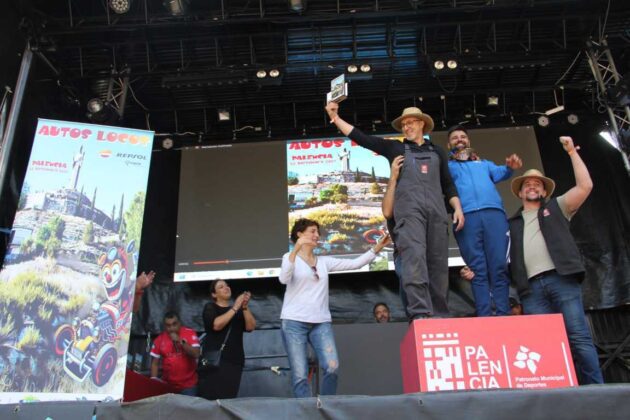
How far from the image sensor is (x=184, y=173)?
710 centimetres

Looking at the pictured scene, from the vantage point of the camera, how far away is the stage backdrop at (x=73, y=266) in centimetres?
348

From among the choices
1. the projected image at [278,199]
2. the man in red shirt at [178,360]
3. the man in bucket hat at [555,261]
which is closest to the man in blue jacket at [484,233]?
the man in bucket hat at [555,261]

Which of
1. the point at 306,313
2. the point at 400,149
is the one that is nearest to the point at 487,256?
the point at 400,149

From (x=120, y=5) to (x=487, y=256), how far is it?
4386 millimetres

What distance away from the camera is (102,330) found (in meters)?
3.64

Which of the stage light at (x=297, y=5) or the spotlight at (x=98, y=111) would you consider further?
the spotlight at (x=98, y=111)

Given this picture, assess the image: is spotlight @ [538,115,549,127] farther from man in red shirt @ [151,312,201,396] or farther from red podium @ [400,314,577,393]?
red podium @ [400,314,577,393]

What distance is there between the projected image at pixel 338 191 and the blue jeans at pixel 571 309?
3.31 meters

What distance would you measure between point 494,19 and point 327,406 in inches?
204

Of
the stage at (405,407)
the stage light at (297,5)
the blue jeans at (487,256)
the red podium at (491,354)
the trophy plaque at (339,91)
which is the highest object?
the stage light at (297,5)

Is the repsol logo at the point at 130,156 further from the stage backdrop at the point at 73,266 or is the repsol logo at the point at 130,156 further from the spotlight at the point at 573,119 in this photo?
the spotlight at the point at 573,119

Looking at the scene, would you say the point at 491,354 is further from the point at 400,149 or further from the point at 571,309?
the point at 400,149

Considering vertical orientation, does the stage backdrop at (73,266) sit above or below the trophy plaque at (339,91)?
below

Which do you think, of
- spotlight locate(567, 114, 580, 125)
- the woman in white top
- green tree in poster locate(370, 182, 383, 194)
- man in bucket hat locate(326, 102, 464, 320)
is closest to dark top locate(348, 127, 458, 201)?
Answer: man in bucket hat locate(326, 102, 464, 320)
